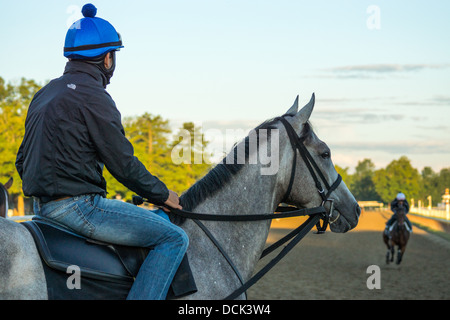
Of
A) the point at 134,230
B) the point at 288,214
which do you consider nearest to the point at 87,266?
the point at 134,230

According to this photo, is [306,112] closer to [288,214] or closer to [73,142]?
[288,214]

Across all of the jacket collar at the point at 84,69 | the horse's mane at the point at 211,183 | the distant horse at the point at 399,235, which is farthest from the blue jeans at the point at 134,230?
the distant horse at the point at 399,235

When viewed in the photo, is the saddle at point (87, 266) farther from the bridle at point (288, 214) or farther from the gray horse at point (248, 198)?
the bridle at point (288, 214)

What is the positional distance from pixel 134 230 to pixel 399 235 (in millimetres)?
14363

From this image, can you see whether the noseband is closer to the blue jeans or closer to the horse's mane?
the horse's mane

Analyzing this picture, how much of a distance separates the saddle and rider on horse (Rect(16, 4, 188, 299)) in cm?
7

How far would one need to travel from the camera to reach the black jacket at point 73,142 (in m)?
2.87

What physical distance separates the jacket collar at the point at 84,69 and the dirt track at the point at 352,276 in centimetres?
747

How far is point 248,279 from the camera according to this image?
366cm

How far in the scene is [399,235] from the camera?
52.6 ft
